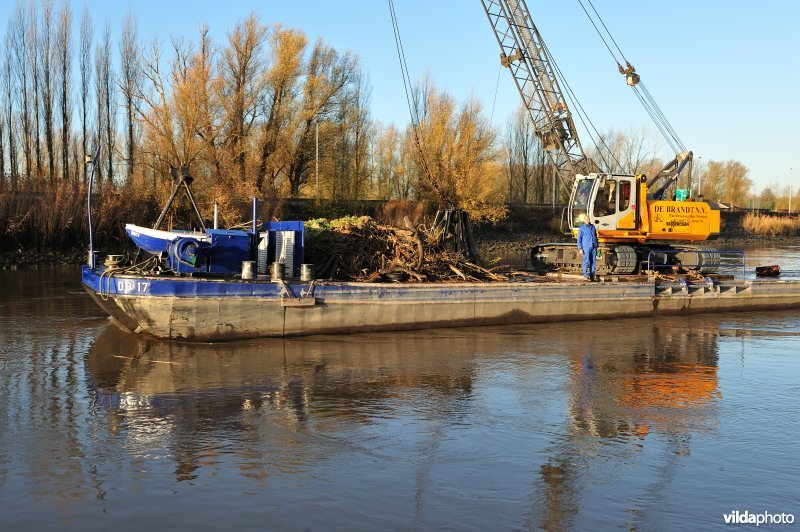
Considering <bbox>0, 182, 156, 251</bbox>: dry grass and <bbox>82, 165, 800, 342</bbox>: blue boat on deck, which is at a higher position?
<bbox>0, 182, 156, 251</bbox>: dry grass

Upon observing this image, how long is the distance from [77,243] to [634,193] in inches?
895

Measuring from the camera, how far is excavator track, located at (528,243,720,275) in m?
18.1

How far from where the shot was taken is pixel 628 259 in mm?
18062

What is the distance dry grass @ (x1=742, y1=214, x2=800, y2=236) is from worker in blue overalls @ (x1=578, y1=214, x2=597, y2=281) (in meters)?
51.9

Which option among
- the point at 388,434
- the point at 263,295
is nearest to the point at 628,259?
the point at 263,295

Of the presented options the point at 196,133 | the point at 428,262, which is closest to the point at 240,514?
the point at 428,262

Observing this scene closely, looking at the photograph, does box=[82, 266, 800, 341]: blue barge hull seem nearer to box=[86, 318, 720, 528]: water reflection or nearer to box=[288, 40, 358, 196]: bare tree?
box=[86, 318, 720, 528]: water reflection

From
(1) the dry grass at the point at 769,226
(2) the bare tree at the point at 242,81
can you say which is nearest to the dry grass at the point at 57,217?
(2) the bare tree at the point at 242,81

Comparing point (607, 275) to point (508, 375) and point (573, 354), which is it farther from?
point (508, 375)

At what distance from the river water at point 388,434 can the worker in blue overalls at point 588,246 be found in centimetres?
377

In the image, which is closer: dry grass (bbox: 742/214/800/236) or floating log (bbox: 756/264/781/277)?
floating log (bbox: 756/264/781/277)

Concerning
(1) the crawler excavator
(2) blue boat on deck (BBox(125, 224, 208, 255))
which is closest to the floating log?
(1) the crawler excavator

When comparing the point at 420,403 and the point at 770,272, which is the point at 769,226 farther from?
the point at 420,403

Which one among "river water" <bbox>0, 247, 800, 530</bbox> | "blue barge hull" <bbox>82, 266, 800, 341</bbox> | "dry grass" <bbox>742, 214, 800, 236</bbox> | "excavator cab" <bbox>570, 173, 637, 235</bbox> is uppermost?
"dry grass" <bbox>742, 214, 800, 236</bbox>
